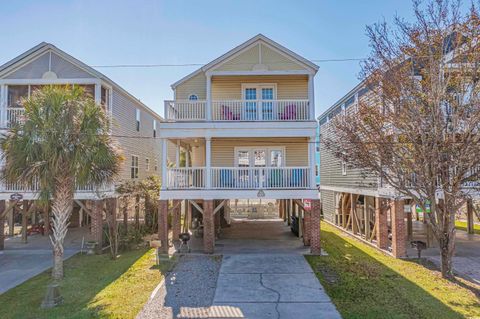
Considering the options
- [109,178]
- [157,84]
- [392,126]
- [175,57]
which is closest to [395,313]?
[392,126]

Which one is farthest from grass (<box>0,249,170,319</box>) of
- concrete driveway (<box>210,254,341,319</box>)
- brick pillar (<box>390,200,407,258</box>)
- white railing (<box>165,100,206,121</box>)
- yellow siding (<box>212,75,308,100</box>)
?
brick pillar (<box>390,200,407,258</box>)

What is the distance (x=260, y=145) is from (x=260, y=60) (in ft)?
14.1

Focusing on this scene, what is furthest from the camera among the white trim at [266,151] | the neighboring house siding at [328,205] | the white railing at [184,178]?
the neighboring house siding at [328,205]

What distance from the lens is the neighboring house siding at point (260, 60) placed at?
15.1m

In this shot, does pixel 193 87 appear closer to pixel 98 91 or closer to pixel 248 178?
pixel 98 91

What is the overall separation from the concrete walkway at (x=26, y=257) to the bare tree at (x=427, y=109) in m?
12.5

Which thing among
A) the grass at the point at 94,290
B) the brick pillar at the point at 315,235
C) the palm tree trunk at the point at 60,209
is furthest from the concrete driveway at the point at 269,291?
the palm tree trunk at the point at 60,209

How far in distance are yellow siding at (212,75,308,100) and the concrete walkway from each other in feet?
34.8

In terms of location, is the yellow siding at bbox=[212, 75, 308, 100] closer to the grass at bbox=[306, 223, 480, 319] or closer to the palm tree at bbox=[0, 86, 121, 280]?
the palm tree at bbox=[0, 86, 121, 280]

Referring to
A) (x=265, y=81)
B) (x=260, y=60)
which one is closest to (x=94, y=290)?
(x=260, y=60)

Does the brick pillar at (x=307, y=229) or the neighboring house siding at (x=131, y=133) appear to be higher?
the neighboring house siding at (x=131, y=133)

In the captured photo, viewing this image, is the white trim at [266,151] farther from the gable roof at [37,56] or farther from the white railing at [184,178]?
the gable roof at [37,56]

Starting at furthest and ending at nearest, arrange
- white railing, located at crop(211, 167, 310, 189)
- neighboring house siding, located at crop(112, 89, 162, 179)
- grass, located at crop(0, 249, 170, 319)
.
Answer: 1. neighboring house siding, located at crop(112, 89, 162, 179)
2. white railing, located at crop(211, 167, 310, 189)
3. grass, located at crop(0, 249, 170, 319)

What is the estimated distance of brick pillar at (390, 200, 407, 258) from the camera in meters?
13.6
